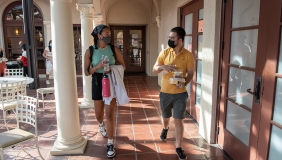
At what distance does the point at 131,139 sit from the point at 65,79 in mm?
1359

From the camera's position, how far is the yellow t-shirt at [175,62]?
8.80 ft

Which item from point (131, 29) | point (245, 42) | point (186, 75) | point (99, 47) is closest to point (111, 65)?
point (99, 47)

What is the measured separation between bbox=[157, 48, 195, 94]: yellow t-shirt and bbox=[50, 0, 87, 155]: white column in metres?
1.18

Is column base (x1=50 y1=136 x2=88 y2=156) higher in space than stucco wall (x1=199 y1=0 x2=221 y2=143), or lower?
lower

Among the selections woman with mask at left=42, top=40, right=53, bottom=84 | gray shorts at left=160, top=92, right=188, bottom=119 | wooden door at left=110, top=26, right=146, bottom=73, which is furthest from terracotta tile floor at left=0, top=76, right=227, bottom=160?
wooden door at left=110, top=26, right=146, bottom=73

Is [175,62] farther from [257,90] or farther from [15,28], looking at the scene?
[15,28]

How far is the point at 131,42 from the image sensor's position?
10992 mm

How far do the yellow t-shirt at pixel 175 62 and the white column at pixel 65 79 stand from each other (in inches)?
46.5

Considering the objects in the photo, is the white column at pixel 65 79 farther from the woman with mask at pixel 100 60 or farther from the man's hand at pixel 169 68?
the man's hand at pixel 169 68

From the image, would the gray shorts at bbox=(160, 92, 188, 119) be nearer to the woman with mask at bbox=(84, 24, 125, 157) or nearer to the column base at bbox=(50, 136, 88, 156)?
the woman with mask at bbox=(84, 24, 125, 157)

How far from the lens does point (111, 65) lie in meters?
2.80

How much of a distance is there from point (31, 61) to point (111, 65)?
5324 millimetres

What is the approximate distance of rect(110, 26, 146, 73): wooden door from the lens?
1084cm

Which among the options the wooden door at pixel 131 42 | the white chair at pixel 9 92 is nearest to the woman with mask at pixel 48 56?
the wooden door at pixel 131 42
